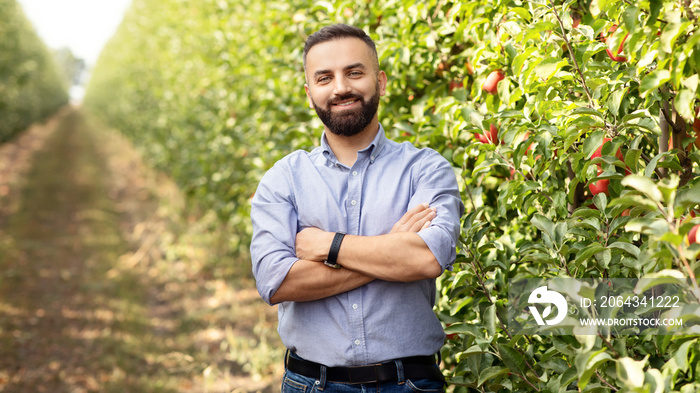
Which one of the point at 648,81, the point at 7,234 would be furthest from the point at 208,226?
the point at 648,81

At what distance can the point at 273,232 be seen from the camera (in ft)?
5.62

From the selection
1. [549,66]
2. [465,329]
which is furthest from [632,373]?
[549,66]

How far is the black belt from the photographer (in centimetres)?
157

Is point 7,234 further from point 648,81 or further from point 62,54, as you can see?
point 62,54

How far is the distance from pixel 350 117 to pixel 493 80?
0.47 metres

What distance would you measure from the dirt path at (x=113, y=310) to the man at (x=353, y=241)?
1492 mm

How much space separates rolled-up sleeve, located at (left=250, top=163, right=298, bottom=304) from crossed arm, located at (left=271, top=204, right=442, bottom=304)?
0.03 meters

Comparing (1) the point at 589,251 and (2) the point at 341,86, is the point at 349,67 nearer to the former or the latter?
(2) the point at 341,86

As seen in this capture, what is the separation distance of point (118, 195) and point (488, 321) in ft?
38.7

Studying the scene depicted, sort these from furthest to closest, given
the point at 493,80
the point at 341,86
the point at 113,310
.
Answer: the point at 113,310 < the point at 493,80 < the point at 341,86

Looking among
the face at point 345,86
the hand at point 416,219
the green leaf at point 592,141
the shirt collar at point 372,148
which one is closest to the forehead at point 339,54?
the face at point 345,86

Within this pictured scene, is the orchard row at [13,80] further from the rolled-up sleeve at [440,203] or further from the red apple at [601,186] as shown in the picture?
the red apple at [601,186]

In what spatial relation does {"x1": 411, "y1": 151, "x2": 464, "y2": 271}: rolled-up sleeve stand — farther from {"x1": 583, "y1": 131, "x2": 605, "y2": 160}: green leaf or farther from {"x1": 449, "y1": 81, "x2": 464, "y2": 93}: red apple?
{"x1": 449, "y1": 81, "x2": 464, "y2": 93}: red apple

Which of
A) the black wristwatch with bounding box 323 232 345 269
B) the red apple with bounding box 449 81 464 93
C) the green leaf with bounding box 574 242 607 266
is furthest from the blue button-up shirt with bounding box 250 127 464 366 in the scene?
the red apple with bounding box 449 81 464 93
